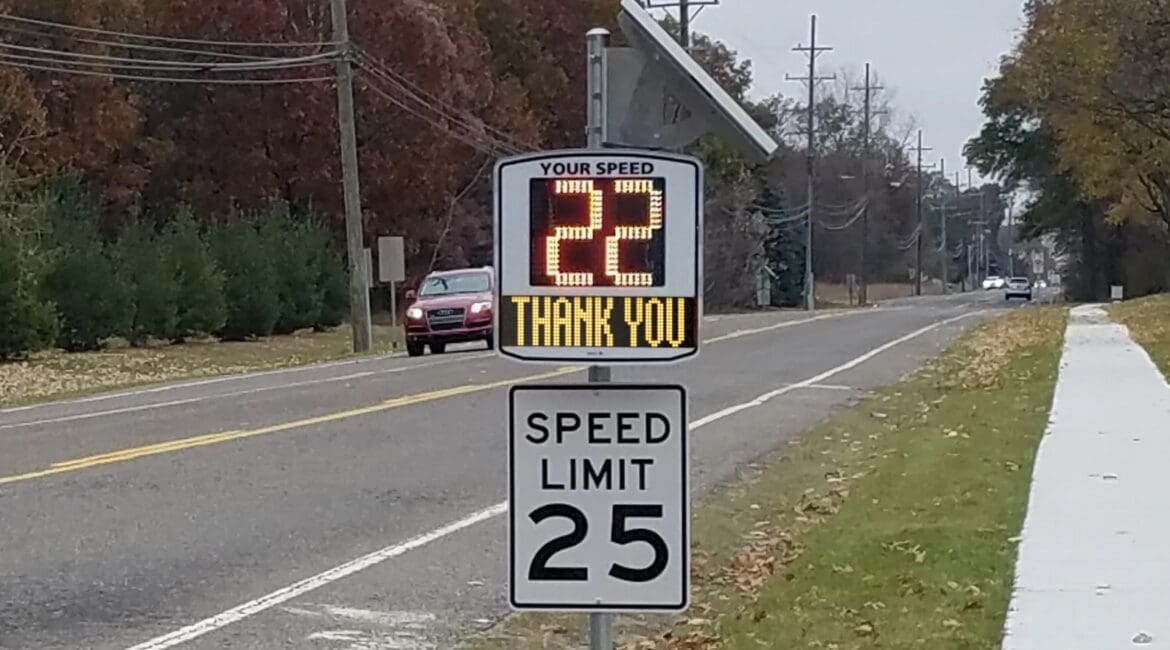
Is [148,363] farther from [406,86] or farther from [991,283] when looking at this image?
[991,283]

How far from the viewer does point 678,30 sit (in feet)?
183

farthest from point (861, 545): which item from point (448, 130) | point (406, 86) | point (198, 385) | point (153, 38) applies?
point (448, 130)

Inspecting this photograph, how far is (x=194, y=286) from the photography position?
40219mm

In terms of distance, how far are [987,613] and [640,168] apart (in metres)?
4.25

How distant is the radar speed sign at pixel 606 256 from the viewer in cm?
496

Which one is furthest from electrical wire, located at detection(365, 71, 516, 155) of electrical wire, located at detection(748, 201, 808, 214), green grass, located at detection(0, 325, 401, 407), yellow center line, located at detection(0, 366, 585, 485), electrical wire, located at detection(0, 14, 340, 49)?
electrical wire, located at detection(748, 201, 808, 214)

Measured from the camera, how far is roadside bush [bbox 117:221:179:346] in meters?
38.3

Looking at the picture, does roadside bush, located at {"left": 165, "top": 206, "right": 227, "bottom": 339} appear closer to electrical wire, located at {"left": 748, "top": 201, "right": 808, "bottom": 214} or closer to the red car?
the red car

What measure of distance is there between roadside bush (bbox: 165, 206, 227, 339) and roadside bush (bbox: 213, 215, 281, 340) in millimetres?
1787


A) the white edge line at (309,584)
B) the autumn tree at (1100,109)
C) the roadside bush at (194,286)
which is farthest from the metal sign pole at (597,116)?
the roadside bush at (194,286)

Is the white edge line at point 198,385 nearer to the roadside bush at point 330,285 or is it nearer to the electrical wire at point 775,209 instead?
the roadside bush at point 330,285

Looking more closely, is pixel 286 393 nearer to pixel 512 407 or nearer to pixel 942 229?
pixel 512 407

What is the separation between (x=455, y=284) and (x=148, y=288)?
7.41m

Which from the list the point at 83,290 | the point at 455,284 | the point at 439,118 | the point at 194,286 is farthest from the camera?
the point at 439,118
